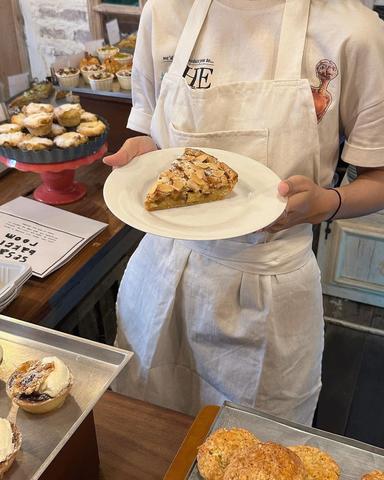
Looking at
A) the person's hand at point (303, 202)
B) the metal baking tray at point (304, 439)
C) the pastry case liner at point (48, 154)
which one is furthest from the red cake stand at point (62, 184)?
the metal baking tray at point (304, 439)

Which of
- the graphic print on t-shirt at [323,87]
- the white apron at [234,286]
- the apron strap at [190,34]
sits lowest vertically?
the white apron at [234,286]

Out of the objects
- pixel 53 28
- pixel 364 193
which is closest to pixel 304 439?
pixel 364 193

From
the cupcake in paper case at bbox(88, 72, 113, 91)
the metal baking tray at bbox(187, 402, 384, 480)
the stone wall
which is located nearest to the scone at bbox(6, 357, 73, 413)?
the metal baking tray at bbox(187, 402, 384, 480)

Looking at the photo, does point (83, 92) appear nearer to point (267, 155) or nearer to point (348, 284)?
point (348, 284)

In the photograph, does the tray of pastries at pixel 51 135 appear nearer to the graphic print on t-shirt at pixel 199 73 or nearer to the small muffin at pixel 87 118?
the small muffin at pixel 87 118

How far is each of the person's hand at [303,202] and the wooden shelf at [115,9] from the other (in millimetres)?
2157

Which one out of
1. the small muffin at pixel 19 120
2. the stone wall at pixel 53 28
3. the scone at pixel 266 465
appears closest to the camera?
the scone at pixel 266 465

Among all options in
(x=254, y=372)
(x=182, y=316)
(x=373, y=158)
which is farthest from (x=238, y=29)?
(x=254, y=372)

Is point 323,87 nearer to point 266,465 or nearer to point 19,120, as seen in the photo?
point 266,465

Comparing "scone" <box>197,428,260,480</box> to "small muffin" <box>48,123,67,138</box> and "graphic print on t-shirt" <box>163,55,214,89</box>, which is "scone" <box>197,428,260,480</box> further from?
"small muffin" <box>48,123,67,138</box>

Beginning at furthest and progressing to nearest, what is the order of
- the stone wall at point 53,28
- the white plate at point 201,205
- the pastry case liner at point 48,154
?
the stone wall at point 53,28 → the pastry case liner at point 48,154 → the white plate at point 201,205

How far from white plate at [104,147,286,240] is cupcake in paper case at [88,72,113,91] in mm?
1576

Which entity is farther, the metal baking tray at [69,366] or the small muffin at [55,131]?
the small muffin at [55,131]

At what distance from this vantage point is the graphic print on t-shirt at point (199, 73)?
1.04 meters
